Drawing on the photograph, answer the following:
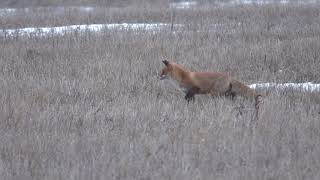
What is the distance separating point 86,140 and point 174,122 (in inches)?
53.4

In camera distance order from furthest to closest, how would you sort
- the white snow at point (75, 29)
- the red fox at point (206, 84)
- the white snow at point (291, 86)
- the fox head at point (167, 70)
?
the white snow at point (75, 29) < the white snow at point (291, 86) < the fox head at point (167, 70) < the red fox at point (206, 84)

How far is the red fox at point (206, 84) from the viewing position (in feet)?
30.1

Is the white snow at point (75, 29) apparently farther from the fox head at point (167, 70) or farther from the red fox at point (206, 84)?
the red fox at point (206, 84)

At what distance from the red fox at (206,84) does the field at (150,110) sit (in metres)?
0.19

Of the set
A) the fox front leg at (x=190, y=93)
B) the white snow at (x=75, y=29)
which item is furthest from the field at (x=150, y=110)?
the white snow at (x=75, y=29)

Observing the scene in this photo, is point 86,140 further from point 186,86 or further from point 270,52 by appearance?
point 270,52

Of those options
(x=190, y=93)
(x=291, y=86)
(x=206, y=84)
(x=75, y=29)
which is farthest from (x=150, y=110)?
(x=75, y=29)

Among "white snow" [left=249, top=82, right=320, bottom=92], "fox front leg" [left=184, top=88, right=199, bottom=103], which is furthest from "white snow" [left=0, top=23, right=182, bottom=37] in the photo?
"fox front leg" [left=184, top=88, right=199, bottom=103]

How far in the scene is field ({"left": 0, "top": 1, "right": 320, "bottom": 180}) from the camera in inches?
229

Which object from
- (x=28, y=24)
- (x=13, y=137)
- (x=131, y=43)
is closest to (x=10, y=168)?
(x=13, y=137)

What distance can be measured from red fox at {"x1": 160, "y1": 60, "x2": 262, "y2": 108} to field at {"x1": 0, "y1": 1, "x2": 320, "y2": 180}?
0.64 feet

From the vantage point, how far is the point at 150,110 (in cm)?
831

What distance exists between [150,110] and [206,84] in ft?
4.18

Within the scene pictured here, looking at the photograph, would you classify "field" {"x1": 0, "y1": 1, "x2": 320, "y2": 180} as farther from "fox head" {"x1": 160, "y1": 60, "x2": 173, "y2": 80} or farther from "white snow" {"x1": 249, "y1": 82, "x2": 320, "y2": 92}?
"fox head" {"x1": 160, "y1": 60, "x2": 173, "y2": 80}
